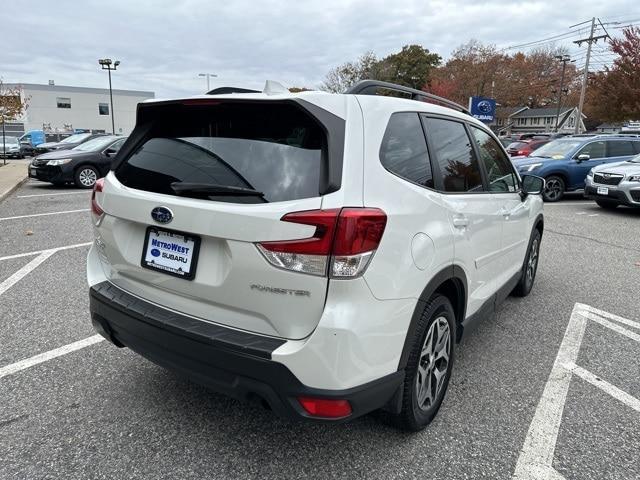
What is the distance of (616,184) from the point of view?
10383 mm

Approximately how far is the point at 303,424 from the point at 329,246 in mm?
1278

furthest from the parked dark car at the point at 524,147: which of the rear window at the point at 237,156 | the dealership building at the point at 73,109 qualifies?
the dealership building at the point at 73,109

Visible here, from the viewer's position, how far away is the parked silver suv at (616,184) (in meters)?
10.1

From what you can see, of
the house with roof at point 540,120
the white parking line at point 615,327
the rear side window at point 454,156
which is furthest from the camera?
the house with roof at point 540,120

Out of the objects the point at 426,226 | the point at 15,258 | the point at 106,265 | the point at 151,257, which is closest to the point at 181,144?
the point at 151,257

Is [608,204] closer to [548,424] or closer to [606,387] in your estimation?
[606,387]

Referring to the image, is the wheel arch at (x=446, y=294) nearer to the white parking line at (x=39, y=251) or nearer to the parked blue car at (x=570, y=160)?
the white parking line at (x=39, y=251)

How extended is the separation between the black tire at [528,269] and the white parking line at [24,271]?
502 centimetres

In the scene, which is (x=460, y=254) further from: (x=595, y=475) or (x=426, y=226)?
(x=595, y=475)

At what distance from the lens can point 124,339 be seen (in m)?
2.49

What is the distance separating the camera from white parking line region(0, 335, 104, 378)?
313cm

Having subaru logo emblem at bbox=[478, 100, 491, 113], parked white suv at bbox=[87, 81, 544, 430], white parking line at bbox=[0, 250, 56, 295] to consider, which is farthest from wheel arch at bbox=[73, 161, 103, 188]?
subaru logo emblem at bbox=[478, 100, 491, 113]

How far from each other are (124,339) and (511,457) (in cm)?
207

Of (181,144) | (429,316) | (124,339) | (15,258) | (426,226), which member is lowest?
(15,258)
